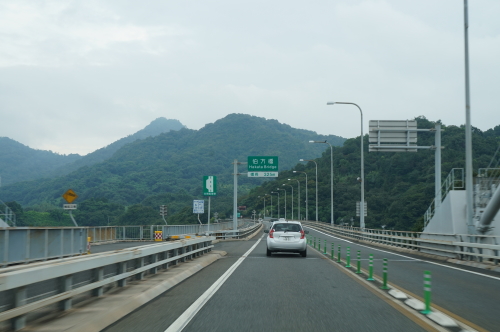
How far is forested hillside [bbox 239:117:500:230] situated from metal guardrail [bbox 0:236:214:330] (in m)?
60.4

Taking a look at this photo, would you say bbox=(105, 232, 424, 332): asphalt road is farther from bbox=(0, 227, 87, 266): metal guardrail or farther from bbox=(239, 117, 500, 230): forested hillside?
bbox=(239, 117, 500, 230): forested hillside

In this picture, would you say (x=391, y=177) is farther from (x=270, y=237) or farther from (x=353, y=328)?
(x=353, y=328)

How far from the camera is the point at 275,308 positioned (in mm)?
9875

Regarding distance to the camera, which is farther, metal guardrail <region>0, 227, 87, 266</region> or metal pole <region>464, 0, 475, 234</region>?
metal pole <region>464, 0, 475, 234</region>

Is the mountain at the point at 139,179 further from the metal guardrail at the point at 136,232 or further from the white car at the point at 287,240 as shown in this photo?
the white car at the point at 287,240

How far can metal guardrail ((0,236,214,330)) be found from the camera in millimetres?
6363

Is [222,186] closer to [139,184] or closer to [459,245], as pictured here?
[139,184]

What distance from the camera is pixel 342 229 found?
54.1 m

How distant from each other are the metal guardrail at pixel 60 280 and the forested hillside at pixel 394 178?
60.4 meters

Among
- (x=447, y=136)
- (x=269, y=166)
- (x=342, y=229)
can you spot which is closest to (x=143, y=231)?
(x=269, y=166)

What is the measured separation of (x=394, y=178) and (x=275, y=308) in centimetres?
9761

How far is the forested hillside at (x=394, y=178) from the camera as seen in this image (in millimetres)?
79750

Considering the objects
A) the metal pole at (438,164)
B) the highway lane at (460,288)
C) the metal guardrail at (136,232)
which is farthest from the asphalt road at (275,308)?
the metal guardrail at (136,232)

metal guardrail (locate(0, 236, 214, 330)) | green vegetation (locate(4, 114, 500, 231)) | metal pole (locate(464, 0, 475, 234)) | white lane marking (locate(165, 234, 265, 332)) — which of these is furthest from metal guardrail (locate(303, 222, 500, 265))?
green vegetation (locate(4, 114, 500, 231))
